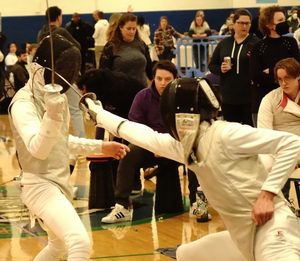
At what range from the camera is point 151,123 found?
673 centimetres

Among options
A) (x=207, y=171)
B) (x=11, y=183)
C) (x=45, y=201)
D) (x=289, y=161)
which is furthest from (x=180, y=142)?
(x=11, y=183)

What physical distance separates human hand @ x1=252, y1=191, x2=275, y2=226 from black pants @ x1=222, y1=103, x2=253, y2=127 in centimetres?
403

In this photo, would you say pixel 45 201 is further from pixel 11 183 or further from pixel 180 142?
pixel 11 183

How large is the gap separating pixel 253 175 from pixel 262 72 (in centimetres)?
340

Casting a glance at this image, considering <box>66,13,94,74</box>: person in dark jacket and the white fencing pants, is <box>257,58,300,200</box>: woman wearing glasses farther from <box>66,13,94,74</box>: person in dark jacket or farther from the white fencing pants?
<box>66,13,94,74</box>: person in dark jacket

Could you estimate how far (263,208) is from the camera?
10.9 feet

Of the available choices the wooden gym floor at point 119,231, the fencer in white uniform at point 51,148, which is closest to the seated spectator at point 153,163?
the wooden gym floor at point 119,231

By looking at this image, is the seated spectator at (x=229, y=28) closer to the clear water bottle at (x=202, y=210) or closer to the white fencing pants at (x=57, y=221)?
the clear water bottle at (x=202, y=210)

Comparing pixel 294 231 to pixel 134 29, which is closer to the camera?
pixel 294 231

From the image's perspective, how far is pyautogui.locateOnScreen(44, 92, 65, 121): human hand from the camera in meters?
3.72

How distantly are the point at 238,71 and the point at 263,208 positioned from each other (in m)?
4.07

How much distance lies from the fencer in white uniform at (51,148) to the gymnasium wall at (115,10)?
15.9 metres

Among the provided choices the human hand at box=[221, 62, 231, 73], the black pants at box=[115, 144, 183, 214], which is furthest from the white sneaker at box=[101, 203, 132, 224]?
the human hand at box=[221, 62, 231, 73]

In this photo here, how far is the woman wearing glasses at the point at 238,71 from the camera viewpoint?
285 inches
